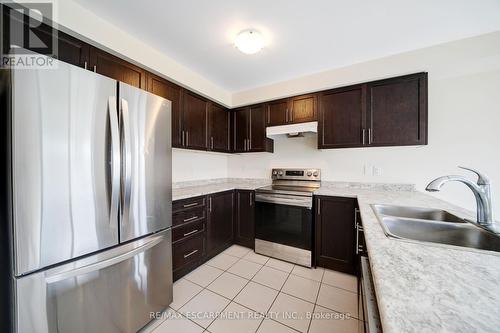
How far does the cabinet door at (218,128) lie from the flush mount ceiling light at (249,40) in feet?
3.60

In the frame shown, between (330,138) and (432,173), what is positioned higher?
(330,138)

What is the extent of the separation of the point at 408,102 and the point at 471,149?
789 mm

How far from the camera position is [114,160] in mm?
1116

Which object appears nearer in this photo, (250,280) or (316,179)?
(250,280)

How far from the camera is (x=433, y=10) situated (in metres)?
1.43

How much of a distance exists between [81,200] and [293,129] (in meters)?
2.20

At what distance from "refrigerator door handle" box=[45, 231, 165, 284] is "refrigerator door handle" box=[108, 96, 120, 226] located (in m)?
0.21

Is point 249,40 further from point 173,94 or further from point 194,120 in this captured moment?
point 194,120

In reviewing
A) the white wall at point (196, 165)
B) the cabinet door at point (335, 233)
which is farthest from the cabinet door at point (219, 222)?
the cabinet door at point (335, 233)

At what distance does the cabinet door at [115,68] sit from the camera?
1.49 meters

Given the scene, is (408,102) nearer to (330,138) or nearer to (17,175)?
(330,138)

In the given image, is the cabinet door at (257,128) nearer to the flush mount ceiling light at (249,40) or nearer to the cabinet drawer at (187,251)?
the flush mount ceiling light at (249,40)

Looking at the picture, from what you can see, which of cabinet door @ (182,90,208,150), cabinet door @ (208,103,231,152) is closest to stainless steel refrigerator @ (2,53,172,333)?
cabinet door @ (182,90,208,150)

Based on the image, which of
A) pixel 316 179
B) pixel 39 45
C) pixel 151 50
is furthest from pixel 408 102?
pixel 39 45
